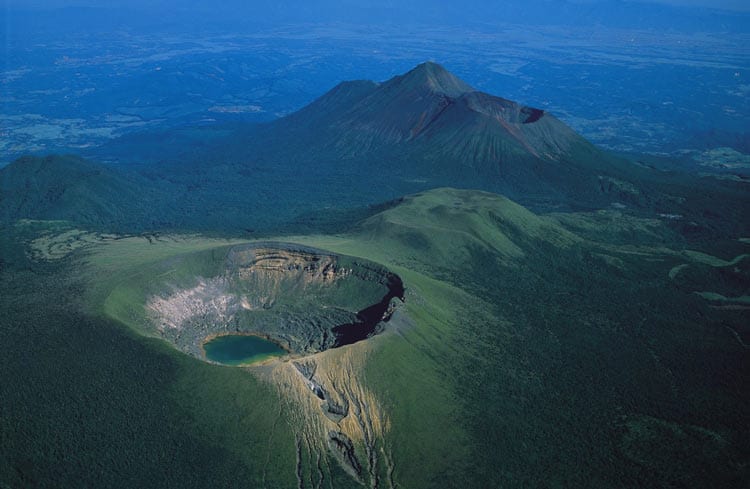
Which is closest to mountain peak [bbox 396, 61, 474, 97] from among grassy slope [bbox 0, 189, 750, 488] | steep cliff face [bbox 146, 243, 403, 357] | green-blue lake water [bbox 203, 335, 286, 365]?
grassy slope [bbox 0, 189, 750, 488]

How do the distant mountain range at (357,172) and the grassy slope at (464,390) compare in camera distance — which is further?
the distant mountain range at (357,172)

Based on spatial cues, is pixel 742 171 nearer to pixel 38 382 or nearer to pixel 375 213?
pixel 375 213

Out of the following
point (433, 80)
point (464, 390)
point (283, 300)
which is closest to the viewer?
point (464, 390)

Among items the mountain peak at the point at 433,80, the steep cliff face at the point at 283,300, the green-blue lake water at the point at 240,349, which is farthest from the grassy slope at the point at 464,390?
the mountain peak at the point at 433,80

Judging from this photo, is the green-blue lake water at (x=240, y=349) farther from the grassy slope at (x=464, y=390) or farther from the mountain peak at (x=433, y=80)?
the mountain peak at (x=433, y=80)

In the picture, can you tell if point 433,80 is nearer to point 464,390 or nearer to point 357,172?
point 357,172

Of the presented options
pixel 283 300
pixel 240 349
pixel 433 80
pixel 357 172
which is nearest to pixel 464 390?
pixel 240 349

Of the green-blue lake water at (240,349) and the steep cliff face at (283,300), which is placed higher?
the steep cliff face at (283,300)
